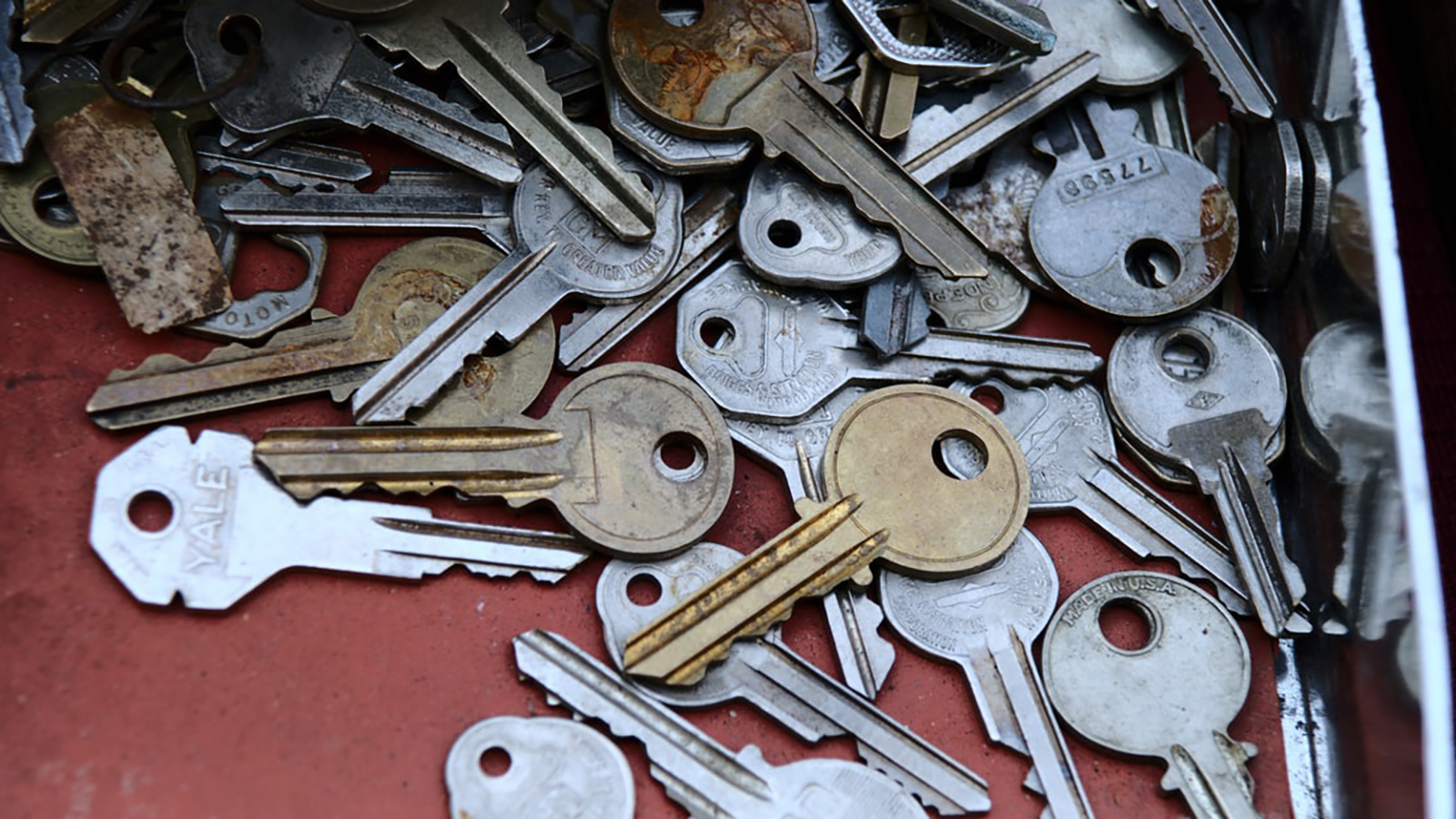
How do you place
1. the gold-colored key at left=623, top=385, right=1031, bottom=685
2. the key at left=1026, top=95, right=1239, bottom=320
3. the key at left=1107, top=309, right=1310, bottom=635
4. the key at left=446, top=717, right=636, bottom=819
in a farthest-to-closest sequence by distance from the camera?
the key at left=1026, top=95, right=1239, bottom=320, the key at left=1107, top=309, right=1310, bottom=635, the gold-colored key at left=623, top=385, right=1031, bottom=685, the key at left=446, top=717, right=636, bottom=819

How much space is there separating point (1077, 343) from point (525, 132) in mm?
764

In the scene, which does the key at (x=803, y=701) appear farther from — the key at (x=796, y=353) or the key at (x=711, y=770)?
the key at (x=796, y=353)

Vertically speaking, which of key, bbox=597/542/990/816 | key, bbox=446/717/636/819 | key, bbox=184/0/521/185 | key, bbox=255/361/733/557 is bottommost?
key, bbox=446/717/636/819

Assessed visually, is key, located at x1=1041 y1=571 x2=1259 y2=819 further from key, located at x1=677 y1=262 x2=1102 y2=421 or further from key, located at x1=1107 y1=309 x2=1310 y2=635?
key, located at x1=677 y1=262 x2=1102 y2=421

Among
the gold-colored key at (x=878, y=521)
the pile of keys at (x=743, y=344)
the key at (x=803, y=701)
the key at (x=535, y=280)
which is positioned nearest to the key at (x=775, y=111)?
the pile of keys at (x=743, y=344)

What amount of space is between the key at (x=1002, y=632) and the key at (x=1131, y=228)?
38cm

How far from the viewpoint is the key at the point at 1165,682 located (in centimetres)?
156

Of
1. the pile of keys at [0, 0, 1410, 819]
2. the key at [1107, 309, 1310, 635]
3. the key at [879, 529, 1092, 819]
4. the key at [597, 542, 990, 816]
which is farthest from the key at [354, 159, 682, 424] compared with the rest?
the key at [1107, 309, 1310, 635]

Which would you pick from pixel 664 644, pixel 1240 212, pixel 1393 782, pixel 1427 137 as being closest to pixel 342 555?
pixel 664 644

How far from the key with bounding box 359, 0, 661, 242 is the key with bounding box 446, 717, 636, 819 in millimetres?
626

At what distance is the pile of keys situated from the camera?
1535mm

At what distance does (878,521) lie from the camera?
1.63 metres

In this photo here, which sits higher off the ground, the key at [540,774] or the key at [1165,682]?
the key at [1165,682]

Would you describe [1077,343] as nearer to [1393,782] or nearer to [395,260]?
[1393,782]
